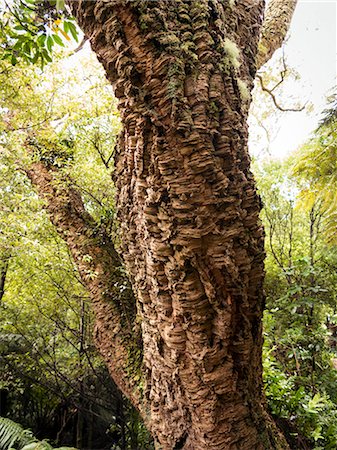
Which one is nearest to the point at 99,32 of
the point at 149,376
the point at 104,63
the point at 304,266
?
the point at 104,63

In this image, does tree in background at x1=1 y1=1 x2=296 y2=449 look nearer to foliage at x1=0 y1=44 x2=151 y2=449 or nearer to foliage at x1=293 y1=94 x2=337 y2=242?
foliage at x1=293 y1=94 x2=337 y2=242

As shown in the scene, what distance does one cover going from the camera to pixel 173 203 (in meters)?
1.42

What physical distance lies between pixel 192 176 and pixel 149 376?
144 centimetres

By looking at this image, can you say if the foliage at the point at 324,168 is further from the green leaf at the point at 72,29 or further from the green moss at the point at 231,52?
the green leaf at the point at 72,29

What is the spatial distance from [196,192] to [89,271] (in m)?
1.97

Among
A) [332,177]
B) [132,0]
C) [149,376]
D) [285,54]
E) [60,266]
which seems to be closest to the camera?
[132,0]

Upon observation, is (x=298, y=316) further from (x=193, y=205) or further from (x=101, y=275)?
→ (x=193, y=205)

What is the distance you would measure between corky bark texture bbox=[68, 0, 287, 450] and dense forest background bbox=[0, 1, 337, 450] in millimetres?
466

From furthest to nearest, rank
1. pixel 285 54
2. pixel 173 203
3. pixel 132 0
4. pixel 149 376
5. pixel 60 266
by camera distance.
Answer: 1. pixel 285 54
2. pixel 60 266
3. pixel 149 376
4. pixel 173 203
5. pixel 132 0

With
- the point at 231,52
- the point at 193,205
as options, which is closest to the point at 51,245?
the point at 193,205

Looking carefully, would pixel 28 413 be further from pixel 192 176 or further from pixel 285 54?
pixel 285 54

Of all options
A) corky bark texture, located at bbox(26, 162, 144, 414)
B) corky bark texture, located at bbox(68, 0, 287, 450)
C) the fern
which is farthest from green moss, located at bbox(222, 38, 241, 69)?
the fern

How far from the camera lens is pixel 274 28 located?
124 inches

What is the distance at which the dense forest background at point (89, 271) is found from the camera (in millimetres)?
2795
